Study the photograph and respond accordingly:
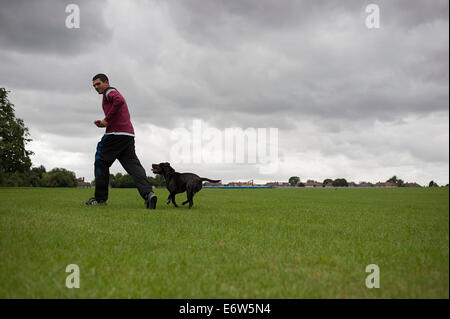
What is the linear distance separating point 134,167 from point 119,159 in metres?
0.50

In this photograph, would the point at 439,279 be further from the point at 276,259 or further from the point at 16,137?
the point at 16,137

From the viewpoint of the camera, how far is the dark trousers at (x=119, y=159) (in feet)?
29.0

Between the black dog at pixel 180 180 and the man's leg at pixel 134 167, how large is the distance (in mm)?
605

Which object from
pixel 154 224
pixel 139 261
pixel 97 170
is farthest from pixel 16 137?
pixel 139 261

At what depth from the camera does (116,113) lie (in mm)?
8703

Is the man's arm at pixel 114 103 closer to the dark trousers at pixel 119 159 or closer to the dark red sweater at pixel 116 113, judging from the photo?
the dark red sweater at pixel 116 113

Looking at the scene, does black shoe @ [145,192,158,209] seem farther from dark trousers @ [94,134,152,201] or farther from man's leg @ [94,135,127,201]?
man's leg @ [94,135,127,201]

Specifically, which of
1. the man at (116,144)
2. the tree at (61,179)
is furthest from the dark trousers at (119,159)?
the tree at (61,179)

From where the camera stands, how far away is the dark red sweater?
28.2 feet

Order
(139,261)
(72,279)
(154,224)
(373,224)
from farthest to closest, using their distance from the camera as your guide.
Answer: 1. (373,224)
2. (154,224)
3. (139,261)
4. (72,279)

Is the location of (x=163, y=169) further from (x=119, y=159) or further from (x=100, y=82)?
(x=100, y=82)

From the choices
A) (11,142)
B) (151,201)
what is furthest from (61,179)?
(151,201)

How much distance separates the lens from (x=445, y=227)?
116 inches
